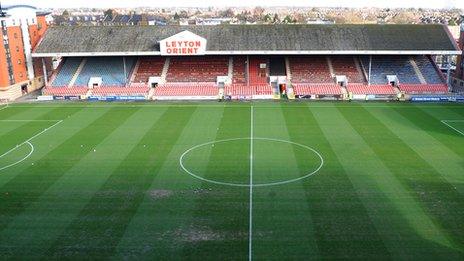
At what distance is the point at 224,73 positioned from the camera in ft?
168

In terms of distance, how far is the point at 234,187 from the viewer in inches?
915

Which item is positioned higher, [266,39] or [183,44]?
[266,39]

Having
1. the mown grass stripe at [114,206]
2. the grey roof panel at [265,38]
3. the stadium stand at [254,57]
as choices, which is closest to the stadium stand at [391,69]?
the stadium stand at [254,57]

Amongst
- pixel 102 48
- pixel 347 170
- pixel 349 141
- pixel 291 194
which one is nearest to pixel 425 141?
pixel 349 141

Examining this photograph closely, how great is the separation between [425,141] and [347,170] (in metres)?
8.37

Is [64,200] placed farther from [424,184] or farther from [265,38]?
[265,38]

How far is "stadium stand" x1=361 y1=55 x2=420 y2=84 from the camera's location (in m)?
49.1

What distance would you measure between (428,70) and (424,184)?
1205 inches

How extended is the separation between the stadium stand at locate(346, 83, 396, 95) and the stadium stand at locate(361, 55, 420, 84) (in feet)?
4.10

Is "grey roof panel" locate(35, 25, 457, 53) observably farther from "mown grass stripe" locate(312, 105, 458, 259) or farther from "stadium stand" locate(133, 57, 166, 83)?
"mown grass stripe" locate(312, 105, 458, 259)

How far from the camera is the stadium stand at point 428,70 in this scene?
48.9 m

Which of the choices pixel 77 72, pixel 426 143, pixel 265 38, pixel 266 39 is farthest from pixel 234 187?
pixel 77 72

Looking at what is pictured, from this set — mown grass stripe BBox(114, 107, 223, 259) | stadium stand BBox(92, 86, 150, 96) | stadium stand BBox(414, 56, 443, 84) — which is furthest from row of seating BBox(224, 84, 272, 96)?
mown grass stripe BBox(114, 107, 223, 259)

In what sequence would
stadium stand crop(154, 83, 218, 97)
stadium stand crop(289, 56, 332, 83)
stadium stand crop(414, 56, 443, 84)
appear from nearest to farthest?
stadium stand crop(154, 83, 218, 97) < stadium stand crop(414, 56, 443, 84) < stadium stand crop(289, 56, 332, 83)
